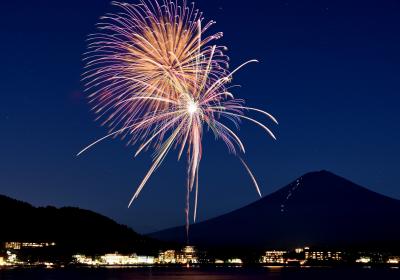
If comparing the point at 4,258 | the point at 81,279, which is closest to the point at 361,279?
the point at 81,279

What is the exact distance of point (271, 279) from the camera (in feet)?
430

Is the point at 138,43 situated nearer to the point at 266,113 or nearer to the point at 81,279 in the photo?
the point at 266,113

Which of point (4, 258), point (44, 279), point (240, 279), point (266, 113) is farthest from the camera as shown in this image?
point (4, 258)

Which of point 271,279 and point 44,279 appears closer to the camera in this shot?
point 44,279

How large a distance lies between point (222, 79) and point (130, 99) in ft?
17.6

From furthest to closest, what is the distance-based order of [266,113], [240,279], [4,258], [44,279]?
[4,258]
[240,279]
[44,279]
[266,113]

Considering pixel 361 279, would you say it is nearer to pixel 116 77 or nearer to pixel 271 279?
pixel 271 279

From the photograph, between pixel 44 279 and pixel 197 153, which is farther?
pixel 44 279

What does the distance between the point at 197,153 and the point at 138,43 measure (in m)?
7.08

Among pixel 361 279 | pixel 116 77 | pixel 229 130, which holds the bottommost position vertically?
pixel 361 279

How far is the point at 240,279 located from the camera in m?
130

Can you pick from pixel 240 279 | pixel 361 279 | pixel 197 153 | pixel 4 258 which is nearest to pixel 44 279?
pixel 240 279

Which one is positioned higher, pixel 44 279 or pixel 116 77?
pixel 116 77

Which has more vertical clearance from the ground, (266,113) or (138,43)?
(138,43)
